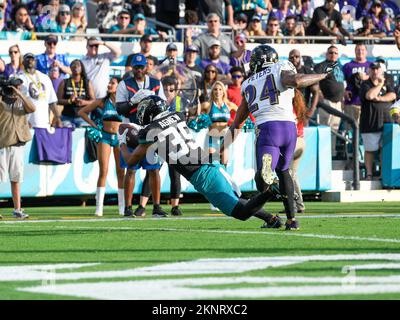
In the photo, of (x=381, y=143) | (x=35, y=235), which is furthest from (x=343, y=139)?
(x=35, y=235)

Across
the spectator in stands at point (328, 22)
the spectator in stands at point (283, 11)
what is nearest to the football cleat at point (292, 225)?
the spectator in stands at point (328, 22)

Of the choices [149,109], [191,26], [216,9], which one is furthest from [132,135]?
[216,9]

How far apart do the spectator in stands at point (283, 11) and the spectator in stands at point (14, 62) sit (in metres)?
7.67

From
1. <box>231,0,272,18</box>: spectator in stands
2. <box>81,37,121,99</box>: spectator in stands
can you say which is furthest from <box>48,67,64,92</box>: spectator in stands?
<box>231,0,272,18</box>: spectator in stands

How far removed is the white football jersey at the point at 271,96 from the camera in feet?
41.2

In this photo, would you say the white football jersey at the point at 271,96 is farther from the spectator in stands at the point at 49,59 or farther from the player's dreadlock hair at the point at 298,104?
the spectator in stands at the point at 49,59

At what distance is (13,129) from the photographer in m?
15.7

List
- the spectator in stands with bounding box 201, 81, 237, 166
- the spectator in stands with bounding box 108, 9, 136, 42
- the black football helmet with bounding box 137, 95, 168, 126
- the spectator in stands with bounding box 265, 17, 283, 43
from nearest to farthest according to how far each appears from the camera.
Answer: the black football helmet with bounding box 137, 95, 168, 126 < the spectator in stands with bounding box 201, 81, 237, 166 < the spectator in stands with bounding box 108, 9, 136, 42 < the spectator in stands with bounding box 265, 17, 283, 43

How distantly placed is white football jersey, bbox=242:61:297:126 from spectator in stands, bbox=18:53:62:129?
6.09 meters

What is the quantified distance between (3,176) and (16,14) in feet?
19.9

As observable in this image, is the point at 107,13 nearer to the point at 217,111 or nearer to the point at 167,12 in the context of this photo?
the point at 167,12

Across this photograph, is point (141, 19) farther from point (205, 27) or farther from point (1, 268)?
point (1, 268)

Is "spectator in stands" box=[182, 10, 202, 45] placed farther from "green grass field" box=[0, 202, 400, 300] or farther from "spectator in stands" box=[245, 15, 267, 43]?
"green grass field" box=[0, 202, 400, 300]

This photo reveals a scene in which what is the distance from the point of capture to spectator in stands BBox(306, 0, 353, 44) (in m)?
23.7
